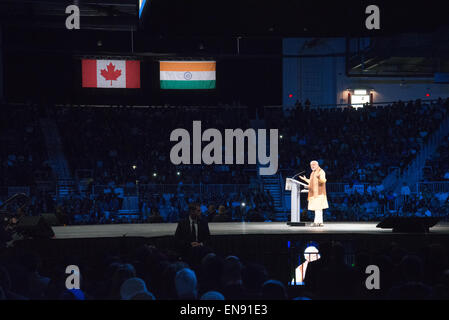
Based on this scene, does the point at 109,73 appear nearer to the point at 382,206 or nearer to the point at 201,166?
the point at 201,166

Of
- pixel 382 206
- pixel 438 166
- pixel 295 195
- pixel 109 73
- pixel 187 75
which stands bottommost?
pixel 382 206

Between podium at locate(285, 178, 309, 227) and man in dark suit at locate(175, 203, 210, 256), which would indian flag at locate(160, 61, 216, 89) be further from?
man in dark suit at locate(175, 203, 210, 256)

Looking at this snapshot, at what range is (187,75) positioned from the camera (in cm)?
2831

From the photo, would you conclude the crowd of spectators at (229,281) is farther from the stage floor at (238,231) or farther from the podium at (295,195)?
the podium at (295,195)

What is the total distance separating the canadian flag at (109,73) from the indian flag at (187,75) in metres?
1.57

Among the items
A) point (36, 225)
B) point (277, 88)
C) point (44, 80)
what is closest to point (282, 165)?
point (277, 88)

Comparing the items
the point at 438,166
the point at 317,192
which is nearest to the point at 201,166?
the point at 438,166

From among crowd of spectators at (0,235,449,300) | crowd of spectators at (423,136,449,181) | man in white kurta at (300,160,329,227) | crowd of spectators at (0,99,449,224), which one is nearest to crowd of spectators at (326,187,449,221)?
crowd of spectators at (0,99,449,224)

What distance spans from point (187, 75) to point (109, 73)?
148 inches

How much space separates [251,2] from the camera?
9.52 m

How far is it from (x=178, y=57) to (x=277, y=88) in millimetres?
5728

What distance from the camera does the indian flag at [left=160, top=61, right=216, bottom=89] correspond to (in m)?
28.2
